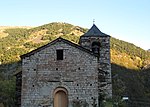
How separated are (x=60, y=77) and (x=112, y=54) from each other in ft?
162

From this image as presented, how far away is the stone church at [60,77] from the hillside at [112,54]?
31232 millimetres

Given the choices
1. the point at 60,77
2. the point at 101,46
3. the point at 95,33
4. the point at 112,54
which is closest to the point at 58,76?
the point at 60,77

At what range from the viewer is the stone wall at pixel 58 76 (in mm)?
18797

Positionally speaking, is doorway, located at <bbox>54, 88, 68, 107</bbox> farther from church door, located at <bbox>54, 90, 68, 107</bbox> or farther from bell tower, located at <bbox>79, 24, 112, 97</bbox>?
bell tower, located at <bbox>79, 24, 112, 97</bbox>

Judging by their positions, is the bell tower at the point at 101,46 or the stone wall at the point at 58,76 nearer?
the stone wall at the point at 58,76

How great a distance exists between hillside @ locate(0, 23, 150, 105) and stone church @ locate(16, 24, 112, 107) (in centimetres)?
3123

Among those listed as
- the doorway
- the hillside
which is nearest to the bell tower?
the doorway

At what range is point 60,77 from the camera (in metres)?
19.0

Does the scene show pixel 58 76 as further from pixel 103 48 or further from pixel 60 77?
pixel 103 48

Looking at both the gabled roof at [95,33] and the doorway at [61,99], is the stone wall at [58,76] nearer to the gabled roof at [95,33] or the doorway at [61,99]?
the doorway at [61,99]

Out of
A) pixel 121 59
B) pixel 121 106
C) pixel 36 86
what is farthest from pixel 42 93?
pixel 121 59

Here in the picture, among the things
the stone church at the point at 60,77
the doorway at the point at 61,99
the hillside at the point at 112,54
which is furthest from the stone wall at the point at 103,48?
the hillside at the point at 112,54

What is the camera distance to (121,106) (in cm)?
2114

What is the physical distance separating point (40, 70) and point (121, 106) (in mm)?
6455
